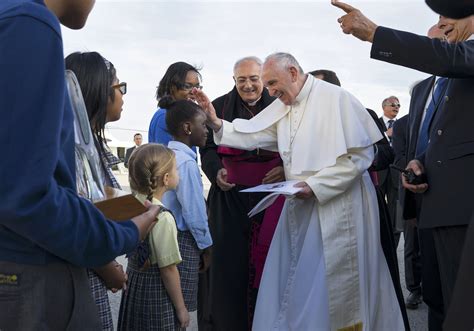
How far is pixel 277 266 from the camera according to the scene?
3361 millimetres

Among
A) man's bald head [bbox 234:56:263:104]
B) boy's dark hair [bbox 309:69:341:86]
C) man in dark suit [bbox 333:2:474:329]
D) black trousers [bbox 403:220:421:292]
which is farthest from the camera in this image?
black trousers [bbox 403:220:421:292]

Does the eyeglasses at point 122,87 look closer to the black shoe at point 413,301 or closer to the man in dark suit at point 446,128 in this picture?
the man in dark suit at point 446,128

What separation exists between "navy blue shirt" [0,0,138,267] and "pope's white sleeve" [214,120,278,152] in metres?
2.41

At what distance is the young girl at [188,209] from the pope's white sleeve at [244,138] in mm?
285

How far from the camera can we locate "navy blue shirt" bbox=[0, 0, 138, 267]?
1.08 meters

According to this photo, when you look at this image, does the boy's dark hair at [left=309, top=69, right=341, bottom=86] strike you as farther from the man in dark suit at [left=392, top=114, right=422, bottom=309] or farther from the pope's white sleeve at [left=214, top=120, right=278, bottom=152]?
the pope's white sleeve at [left=214, top=120, right=278, bottom=152]

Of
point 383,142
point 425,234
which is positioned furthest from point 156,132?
point 425,234

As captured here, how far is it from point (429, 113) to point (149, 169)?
5.30ft

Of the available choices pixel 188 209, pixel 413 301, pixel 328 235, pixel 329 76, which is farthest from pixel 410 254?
pixel 188 209

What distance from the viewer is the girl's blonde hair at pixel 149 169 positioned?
2697 mm

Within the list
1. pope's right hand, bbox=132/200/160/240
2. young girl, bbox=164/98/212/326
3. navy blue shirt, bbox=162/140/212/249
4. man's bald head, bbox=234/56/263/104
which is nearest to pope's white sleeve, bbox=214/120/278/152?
young girl, bbox=164/98/212/326

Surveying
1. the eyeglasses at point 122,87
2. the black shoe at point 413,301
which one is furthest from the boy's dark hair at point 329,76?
the eyeglasses at point 122,87

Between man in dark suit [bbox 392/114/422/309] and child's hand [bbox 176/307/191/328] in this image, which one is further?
man in dark suit [bbox 392/114/422/309]

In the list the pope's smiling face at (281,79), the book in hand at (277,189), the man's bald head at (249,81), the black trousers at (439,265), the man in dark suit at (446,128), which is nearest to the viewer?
the man in dark suit at (446,128)
